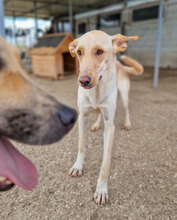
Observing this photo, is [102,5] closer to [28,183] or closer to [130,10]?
[130,10]

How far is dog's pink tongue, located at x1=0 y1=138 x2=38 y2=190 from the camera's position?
0.93m

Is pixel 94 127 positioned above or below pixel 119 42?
below

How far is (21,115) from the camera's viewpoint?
2.85ft

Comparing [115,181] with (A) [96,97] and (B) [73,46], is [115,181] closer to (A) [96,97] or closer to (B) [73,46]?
(A) [96,97]

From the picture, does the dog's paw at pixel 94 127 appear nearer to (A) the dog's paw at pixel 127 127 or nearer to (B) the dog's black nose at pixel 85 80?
(A) the dog's paw at pixel 127 127

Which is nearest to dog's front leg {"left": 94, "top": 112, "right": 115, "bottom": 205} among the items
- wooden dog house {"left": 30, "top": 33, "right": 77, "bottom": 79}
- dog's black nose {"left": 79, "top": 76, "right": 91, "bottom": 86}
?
dog's black nose {"left": 79, "top": 76, "right": 91, "bottom": 86}

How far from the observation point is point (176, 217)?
1548 mm

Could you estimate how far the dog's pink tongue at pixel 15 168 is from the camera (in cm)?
93

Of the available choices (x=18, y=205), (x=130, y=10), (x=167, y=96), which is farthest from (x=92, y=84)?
(x=130, y=10)

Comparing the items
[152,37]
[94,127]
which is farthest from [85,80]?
[152,37]

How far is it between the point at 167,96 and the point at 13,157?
472 centimetres

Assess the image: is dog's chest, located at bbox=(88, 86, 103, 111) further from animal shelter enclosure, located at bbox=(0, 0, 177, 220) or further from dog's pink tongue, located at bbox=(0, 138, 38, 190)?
dog's pink tongue, located at bbox=(0, 138, 38, 190)

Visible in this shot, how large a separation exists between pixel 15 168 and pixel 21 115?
30cm

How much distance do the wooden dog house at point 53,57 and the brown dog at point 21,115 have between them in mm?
5761
